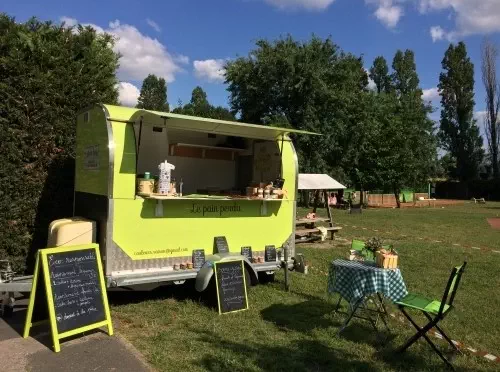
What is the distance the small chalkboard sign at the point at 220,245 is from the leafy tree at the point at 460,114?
52623 mm

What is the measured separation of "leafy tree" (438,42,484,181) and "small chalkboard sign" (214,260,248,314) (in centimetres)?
5299

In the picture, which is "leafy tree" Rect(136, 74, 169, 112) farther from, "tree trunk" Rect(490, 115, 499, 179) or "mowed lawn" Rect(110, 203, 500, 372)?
"mowed lawn" Rect(110, 203, 500, 372)

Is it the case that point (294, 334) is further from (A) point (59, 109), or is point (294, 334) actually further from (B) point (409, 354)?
(A) point (59, 109)

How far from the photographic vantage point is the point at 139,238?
19.7 feet

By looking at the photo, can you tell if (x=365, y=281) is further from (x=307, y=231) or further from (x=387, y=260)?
(x=307, y=231)

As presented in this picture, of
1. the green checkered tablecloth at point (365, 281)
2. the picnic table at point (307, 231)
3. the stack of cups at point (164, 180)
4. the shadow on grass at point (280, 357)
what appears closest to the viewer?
the shadow on grass at point (280, 357)

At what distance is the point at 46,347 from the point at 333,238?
1054 centimetres

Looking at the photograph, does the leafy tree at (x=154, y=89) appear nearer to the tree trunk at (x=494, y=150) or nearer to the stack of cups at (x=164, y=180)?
the tree trunk at (x=494, y=150)

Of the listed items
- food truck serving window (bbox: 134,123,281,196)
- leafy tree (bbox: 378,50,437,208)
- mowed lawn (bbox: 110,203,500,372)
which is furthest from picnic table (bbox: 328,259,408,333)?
leafy tree (bbox: 378,50,437,208)

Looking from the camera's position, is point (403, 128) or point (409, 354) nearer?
point (409, 354)

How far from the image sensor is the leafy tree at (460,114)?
52.7 m

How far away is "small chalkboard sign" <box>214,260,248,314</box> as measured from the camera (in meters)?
6.10

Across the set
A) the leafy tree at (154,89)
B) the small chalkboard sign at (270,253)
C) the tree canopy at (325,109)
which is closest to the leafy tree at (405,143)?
the tree canopy at (325,109)

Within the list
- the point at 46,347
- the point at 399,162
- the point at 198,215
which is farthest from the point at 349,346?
the point at 399,162
